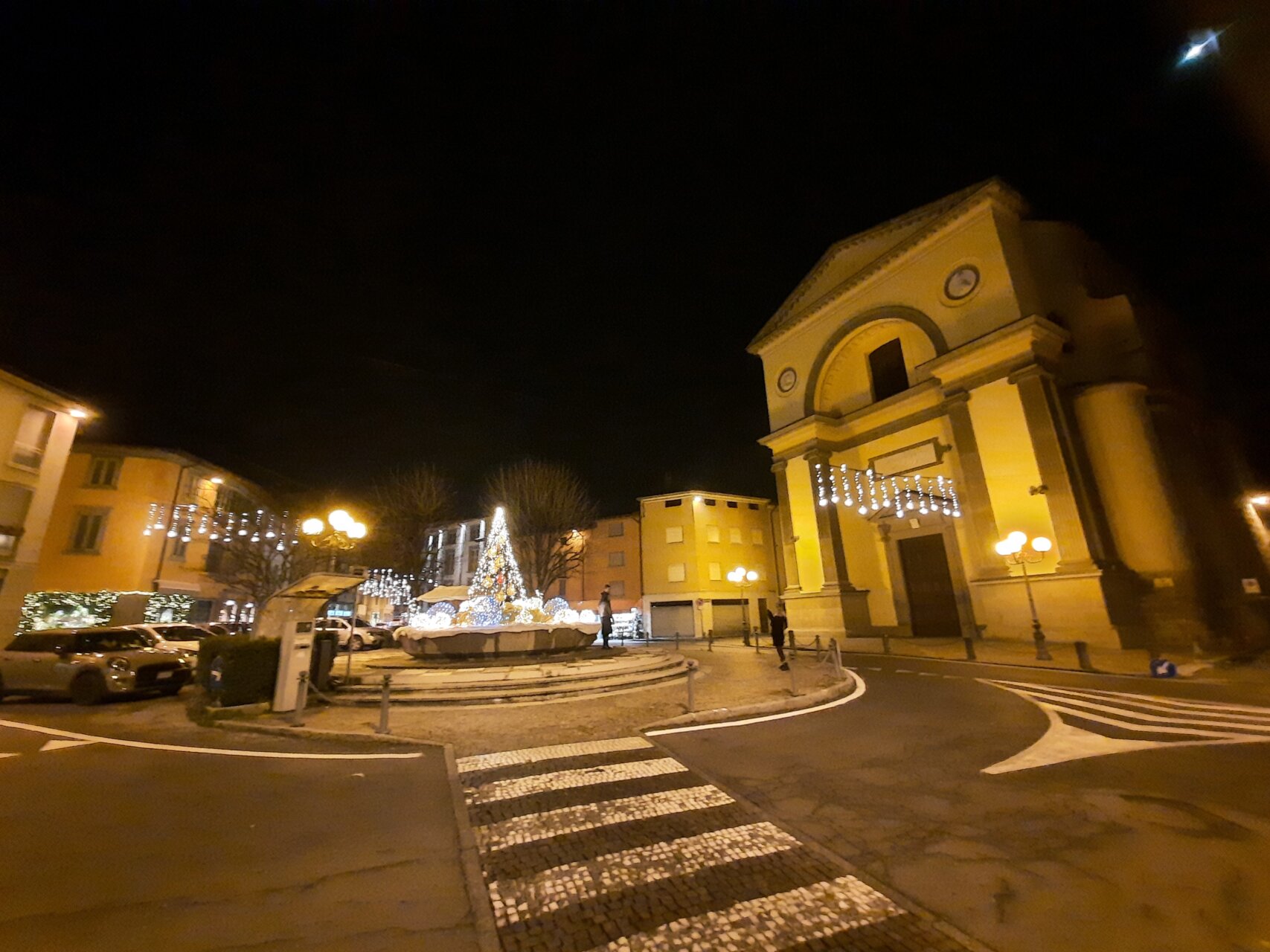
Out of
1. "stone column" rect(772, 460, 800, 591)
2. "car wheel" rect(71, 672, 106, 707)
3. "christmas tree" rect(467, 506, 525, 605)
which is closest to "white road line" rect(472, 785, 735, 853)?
"car wheel" rect(71, 672, 106, 707)

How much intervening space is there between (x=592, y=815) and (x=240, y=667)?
7.77 metres

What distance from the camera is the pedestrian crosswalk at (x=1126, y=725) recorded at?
18.4 feet

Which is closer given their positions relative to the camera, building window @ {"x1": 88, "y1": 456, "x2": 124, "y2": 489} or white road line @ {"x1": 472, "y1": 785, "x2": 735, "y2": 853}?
white road line @ {"x1": 472, "y1": 785, "x2": 735, "y2": 853}

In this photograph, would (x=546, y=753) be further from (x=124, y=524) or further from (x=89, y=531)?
(x=89, y=531)

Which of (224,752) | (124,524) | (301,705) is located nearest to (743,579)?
(301,705)

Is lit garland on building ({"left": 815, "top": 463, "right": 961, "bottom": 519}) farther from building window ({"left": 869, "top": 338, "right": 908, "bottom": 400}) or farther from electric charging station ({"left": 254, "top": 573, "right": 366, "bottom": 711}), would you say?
electric charging station ({"left": 254, "top": 573, "right": 366, "bottom": 711})

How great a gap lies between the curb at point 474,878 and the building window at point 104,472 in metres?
31.2

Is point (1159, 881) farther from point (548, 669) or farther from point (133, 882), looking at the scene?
point (548, 669)

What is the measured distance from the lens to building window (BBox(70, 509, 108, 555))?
23516mm

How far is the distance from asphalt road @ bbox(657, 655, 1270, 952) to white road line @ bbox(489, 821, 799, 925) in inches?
19.5

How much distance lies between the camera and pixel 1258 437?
20.6 metres

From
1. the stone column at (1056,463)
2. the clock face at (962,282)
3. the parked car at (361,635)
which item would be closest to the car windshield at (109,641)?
the parked car at (361,635)

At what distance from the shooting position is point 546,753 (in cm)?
616

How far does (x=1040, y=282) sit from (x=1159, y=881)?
21.5m
